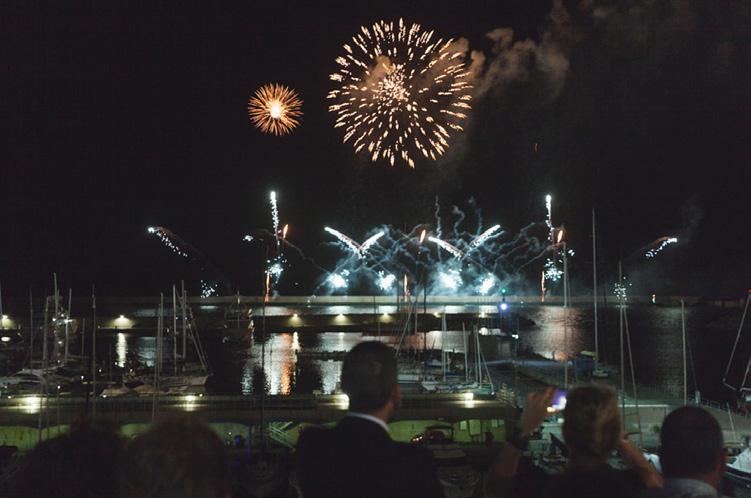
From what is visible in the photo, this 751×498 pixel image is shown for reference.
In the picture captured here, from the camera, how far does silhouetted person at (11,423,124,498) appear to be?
1.98 m

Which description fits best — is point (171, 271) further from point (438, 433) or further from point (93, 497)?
point (93, 497)

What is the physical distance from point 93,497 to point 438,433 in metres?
16.4

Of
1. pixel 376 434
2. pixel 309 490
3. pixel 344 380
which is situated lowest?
pixel 309 490

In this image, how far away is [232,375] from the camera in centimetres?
3778

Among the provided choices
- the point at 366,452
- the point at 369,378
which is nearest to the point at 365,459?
the point at 366,452

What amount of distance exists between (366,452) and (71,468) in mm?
910

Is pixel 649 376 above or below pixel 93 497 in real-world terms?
below

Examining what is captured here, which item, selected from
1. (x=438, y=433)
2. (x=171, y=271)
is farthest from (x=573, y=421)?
(x=171, y=271)

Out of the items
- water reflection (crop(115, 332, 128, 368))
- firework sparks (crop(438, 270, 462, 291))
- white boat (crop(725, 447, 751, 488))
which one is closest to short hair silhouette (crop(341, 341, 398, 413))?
white boat (crop(725, 447, 751, 488))

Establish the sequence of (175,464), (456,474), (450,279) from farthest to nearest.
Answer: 1. (450,279)
2. (456,474)
3. (175,464)

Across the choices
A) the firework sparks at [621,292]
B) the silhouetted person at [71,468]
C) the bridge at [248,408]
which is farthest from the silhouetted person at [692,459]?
the firework sparks at [621,292]

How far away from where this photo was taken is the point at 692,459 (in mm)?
2426

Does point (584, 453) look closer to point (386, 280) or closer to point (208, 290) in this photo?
point (386, 280)

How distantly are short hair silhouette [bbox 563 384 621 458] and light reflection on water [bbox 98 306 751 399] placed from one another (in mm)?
22011
